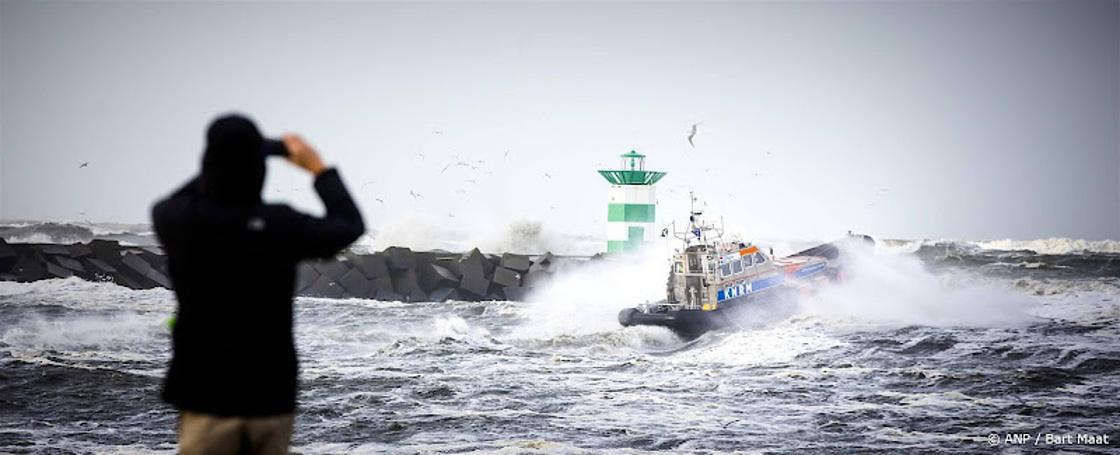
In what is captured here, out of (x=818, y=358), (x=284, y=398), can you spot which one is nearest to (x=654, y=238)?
(x=818, y=358)

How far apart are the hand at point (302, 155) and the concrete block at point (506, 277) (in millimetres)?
25608

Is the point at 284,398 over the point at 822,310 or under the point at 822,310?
over

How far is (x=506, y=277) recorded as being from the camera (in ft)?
95.2

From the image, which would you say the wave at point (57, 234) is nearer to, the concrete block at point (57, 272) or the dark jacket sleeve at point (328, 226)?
the concrete block at point (57, 272)

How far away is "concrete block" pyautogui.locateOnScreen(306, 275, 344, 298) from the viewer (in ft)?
95.7

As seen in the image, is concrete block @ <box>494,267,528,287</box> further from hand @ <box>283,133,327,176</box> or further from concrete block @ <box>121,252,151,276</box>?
hand @ <box>283,133,327,176</box>

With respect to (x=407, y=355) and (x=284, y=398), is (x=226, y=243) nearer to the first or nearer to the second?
(x=284, y=398)

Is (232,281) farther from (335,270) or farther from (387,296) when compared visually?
(335,270)

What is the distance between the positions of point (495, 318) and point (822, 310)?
6710mm

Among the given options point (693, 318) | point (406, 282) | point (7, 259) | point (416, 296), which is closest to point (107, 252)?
point (7, 259)

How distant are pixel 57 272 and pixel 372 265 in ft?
28.5

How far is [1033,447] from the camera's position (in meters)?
9.16

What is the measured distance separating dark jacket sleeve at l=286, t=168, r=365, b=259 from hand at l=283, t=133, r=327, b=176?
0.16 feet

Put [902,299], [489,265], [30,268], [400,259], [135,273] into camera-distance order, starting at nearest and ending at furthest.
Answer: [902,299], [489,265], [400,259], [135,273], [30,268]
